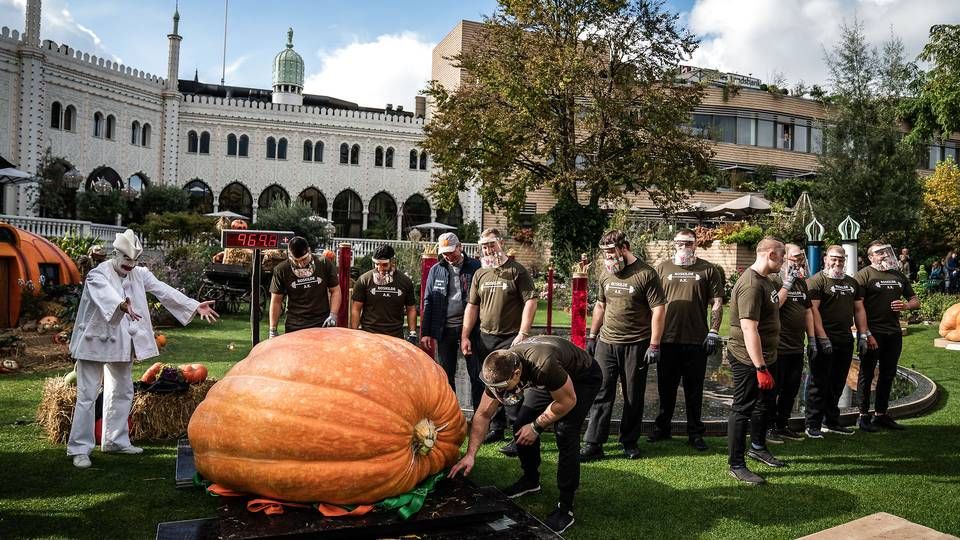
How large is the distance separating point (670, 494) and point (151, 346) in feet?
14.5

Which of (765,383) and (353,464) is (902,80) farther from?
(353,464)

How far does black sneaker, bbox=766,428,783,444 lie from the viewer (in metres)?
7.01

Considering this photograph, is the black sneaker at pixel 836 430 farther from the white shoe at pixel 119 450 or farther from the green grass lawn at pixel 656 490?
the white shoe at pixel 119 450

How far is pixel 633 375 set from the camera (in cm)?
643

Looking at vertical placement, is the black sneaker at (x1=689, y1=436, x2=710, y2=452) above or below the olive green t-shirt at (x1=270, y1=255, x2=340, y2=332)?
below

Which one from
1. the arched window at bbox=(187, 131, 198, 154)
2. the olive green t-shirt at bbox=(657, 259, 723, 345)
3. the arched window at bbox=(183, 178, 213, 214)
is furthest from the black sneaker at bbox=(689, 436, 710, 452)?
the arched window at bbox=(187, 131, 198, 154)

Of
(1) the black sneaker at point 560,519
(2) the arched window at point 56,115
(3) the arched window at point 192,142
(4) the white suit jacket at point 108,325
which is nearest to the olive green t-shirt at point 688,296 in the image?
(1) the black sneaker at point 560,519

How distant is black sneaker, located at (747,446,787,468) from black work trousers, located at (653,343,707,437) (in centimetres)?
57

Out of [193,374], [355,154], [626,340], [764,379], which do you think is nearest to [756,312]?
[764,379]

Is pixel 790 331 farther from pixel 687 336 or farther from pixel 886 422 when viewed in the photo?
pixel 886 422

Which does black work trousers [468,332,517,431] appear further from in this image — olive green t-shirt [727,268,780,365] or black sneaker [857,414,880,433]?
black sneaker [857,414,880,433]

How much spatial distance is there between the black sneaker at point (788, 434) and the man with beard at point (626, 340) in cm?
173

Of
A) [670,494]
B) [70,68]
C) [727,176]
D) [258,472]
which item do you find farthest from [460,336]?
[70,68]

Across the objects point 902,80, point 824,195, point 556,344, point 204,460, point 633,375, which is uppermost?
point 902,80
